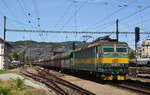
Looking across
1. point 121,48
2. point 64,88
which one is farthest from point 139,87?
point 64,88

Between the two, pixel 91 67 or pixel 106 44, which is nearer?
pixel 106 44

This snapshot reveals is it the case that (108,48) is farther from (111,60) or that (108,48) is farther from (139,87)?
(139,87)

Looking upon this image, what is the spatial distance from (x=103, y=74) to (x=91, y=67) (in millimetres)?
2455

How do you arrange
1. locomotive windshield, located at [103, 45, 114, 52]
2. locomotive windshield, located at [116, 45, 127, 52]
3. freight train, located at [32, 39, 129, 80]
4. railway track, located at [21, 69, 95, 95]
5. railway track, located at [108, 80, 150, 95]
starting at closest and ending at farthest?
railway track, located at [108, 80, 150, 95], railway track, located at [21, 69, 95, 95], freight train, located at [32, 39, 129, 80], locomotive windshield, located at [103, 45, 114, 52], locomotive windshield, located at [116, 45, 127, 52]

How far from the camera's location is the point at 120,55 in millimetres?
19922

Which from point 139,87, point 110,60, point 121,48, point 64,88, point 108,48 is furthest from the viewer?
point 121,48

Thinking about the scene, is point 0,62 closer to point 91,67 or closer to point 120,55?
point 91,67

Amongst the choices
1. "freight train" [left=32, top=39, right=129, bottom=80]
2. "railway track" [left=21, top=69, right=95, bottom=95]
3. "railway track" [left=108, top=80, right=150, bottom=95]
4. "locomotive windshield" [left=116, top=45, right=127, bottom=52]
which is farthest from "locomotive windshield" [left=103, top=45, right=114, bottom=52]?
"railway track" [left=21, top=69, right=95, bottom=95]

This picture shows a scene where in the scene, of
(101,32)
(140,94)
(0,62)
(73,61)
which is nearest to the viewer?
(140,94)

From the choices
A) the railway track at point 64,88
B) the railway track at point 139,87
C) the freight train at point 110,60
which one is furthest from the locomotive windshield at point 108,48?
the railway track at point 64,88

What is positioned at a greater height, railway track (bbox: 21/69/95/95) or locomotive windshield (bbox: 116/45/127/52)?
locomotive windshield (bbox: 116/45/127/52)

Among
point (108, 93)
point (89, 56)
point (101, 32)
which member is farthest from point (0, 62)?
point (108, 93)

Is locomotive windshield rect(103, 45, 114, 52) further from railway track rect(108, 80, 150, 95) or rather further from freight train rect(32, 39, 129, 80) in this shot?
railway track rect(108, 80, 150, 95)

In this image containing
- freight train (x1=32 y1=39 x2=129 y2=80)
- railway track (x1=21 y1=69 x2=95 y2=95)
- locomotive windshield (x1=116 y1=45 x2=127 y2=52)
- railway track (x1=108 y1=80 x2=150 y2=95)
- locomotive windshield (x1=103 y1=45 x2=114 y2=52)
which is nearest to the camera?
railway track (x1=108 y1=80 x2=150 y2=95)
